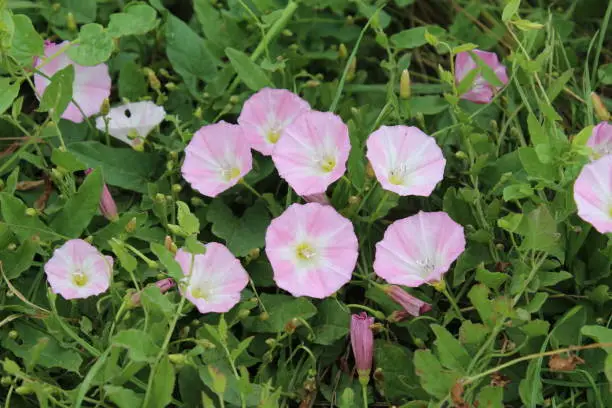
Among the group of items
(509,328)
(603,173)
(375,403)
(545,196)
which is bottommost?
(375,403)

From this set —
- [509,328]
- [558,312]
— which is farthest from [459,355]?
[558,312]

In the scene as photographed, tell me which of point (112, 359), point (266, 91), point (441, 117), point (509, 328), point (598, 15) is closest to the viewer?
point (112, 359)

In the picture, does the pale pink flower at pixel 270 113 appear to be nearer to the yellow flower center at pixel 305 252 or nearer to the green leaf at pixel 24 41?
the yellow flower center at pixel 305 252

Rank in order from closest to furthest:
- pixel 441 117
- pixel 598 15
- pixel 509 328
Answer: pixel 509 328, pixel 441 117, pixel 598 15

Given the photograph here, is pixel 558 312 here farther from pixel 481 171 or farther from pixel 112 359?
pixel 112 359

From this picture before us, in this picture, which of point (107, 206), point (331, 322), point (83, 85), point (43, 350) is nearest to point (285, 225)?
point (331, 322)

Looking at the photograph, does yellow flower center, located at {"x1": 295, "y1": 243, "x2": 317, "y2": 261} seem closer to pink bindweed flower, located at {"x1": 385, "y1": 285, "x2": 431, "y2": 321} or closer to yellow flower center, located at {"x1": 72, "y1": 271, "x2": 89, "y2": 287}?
pink bindweed flower, located at {"x1": 385, "y1": 285, "x2": 431, "y2": 321}
